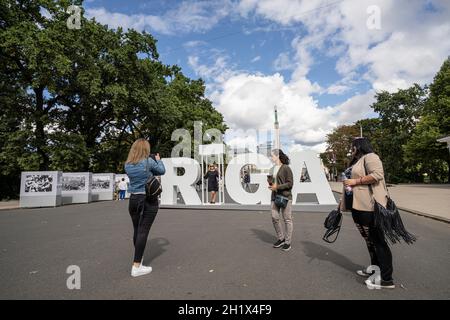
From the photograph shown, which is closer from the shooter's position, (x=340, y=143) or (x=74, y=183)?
(x=74, y=183)

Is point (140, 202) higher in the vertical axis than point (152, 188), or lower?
lower

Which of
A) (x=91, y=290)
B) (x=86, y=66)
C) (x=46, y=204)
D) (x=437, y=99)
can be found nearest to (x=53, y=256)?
(x=91, y=290)

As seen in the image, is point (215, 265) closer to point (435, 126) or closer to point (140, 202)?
point (140, 202)

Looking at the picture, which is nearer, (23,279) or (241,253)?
(23,279)

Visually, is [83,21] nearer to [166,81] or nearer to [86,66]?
[86,66]

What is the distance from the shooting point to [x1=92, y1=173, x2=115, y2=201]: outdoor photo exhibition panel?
21250mm

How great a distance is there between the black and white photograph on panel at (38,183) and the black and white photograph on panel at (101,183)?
4.46 m

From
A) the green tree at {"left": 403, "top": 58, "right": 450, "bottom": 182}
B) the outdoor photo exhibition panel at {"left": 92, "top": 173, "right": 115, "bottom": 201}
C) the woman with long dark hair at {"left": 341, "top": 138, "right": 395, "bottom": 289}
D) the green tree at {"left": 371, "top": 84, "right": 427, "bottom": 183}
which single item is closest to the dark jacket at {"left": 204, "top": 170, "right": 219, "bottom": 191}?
the outdoor photo exhibition panel at {"left": 92, "top": 173, "right": 115, "bottom": 201}

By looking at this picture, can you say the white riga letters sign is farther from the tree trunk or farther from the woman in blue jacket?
the tree trunk

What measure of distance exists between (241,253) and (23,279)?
3380mm

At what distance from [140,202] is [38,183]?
15318 mm

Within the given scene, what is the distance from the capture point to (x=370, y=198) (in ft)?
12.2

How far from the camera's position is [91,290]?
3.73 m

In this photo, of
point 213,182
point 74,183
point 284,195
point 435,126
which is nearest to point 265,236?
point 284,195
